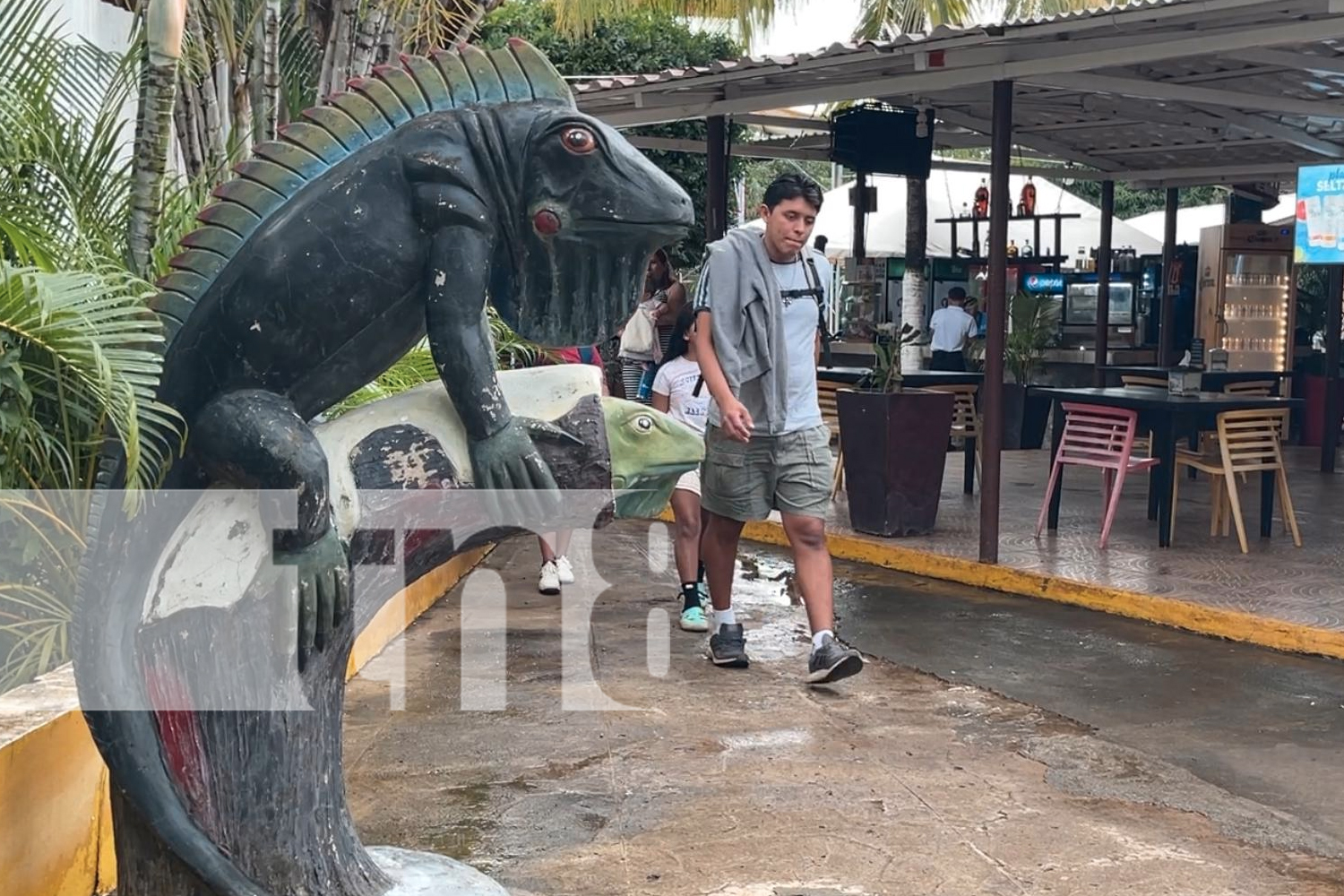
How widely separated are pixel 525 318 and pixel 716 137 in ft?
25.7

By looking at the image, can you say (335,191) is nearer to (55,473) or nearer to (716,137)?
(55,473)

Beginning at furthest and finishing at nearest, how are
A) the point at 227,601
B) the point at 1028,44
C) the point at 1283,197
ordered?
the point at 1283,197
the point at 1028,44
the point at 227,601

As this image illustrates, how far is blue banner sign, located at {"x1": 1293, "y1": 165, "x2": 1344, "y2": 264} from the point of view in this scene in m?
9.80

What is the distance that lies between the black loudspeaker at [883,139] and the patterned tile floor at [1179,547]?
260cm

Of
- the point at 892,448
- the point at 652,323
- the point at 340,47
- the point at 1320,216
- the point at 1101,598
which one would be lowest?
the point at 1101,598

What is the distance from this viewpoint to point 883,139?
445 inches

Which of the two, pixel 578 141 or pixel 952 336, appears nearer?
pixel 578 141

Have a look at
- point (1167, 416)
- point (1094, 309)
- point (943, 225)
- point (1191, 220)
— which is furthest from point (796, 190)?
point (943, 225)

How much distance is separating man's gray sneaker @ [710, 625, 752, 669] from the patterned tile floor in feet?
7.85

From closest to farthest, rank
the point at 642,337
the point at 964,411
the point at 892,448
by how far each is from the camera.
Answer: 1. the point at 892,448
2. the point at 642,337
3. the point at 964,411

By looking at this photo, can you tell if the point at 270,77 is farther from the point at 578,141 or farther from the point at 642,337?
the point at 642,337

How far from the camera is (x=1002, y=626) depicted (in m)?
6.79

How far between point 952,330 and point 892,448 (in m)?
7.40

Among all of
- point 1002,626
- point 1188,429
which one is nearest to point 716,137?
point 1188,429
